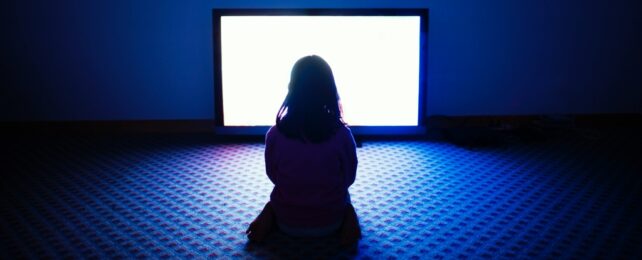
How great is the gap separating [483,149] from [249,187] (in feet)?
5.10

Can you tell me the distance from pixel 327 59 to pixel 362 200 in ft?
4.49

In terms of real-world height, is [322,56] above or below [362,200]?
above

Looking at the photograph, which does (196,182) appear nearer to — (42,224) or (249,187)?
(249,187)

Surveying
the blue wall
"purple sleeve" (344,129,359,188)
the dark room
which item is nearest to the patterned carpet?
the dark room

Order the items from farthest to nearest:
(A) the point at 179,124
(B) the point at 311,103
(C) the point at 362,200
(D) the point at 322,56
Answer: (A) the point at 179,124 < (D) the point at 322,56 < (C) the point at 362,200 < (B) the point at 311,103

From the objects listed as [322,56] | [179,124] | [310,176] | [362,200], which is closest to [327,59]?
[322,56]

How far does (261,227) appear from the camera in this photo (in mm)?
2160

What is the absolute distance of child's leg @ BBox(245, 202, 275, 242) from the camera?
2.15 metres

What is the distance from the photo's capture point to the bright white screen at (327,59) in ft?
12.4

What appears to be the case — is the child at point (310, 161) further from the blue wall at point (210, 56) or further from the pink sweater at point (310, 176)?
the blue wall at point (210, 56)

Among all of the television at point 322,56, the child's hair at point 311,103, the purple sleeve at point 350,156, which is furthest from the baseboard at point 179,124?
the child's hair at point 311,103

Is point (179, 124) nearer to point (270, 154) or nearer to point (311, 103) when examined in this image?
point (270, 154)

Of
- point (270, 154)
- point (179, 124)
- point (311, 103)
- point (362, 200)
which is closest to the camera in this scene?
point (311, 103)

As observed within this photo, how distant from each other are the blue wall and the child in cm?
204
